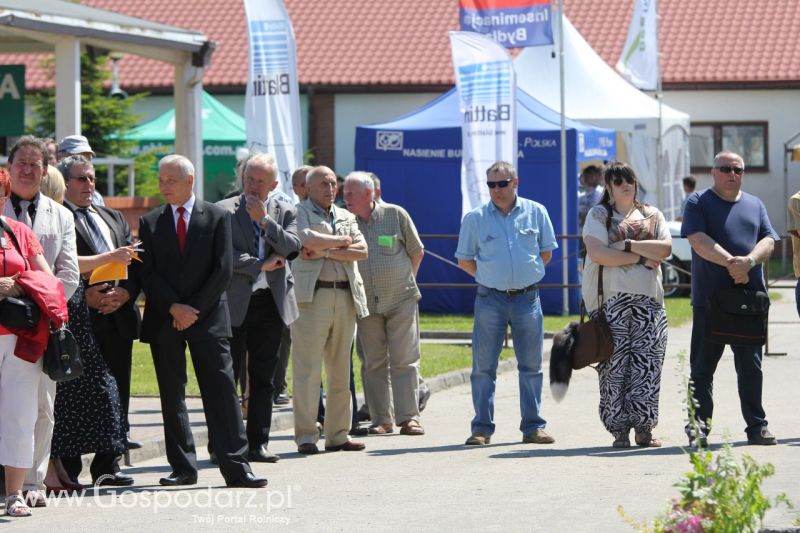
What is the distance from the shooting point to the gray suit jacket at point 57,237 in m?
8.23

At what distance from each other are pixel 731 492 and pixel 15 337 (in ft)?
13.1

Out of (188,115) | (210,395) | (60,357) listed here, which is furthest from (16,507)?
(188,115)

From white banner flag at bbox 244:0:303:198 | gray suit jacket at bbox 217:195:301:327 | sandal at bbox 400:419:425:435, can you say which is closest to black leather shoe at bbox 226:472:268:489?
gray suit jacket at bbox 217:195:301:327

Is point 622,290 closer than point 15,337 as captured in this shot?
No

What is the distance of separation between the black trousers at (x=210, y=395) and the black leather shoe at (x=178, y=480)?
0.15 feet

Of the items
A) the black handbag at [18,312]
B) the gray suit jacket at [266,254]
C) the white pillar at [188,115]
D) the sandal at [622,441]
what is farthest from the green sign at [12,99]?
the black handbag at [18,312]

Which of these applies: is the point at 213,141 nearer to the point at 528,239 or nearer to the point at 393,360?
the point at 393,360

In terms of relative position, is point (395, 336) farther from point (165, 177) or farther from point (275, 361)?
point (165, 177)

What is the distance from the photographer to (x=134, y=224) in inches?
801

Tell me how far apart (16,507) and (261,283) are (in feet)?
8.56

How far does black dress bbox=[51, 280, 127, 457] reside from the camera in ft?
28.5

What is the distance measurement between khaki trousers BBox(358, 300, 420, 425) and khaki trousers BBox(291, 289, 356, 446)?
0.79 metres

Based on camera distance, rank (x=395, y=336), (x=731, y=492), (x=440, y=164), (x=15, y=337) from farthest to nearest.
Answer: (x=440, y=164)
(x=395, y=336)
(x=15, y=337)
(x=731, y=492)

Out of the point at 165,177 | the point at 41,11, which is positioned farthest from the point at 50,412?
the point at 41,11
